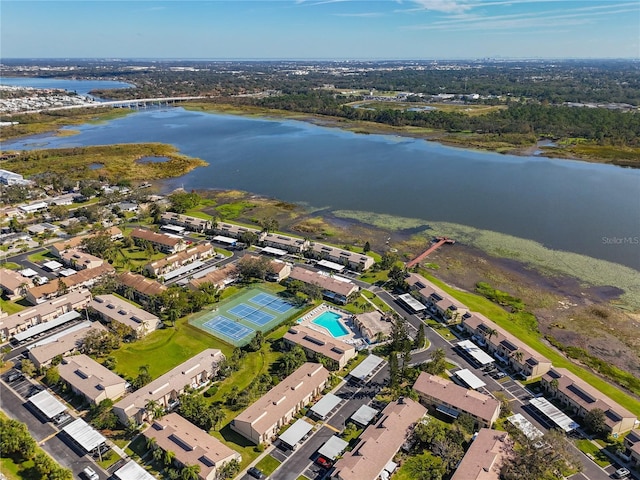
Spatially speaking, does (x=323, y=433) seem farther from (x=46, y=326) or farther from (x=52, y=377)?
(x=46, y=326)

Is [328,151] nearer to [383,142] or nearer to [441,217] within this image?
[383,142]

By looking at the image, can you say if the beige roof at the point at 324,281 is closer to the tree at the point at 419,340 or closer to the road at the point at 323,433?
the tree at the point at 419,340

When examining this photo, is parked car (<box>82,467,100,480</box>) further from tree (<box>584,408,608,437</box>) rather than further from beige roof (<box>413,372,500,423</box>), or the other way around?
tree (<box>584,408,608,437</box>)

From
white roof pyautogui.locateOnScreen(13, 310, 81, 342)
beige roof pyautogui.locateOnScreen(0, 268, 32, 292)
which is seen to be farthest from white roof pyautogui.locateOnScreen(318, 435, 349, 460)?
beige roof pyautogui.locateOnScreen(0, 268, 32, 292)

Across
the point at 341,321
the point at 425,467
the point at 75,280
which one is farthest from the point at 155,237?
the point at 425,467

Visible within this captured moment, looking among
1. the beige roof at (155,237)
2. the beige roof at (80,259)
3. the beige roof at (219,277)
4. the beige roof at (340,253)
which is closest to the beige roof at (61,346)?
the beige roof at (219,277)
